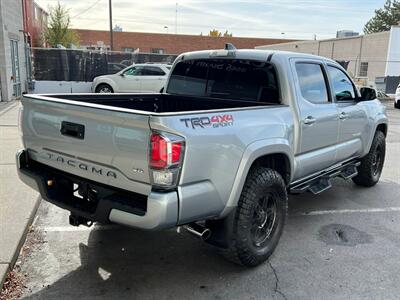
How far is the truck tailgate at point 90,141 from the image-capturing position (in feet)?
10.2

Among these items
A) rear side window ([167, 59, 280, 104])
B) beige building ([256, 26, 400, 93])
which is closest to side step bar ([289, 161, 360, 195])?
rear side window ([167, 59, 280, 104])

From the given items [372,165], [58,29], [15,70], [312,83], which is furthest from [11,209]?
[58,29]

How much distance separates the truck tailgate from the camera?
310 cm

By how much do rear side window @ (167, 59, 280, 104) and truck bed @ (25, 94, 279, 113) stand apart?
8 centimetres

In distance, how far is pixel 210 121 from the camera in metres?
3.32

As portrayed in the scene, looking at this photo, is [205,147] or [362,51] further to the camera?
[362,51]

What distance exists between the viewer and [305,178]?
4980 mm

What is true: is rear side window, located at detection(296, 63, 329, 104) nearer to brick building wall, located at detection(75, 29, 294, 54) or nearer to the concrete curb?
the concrete curb

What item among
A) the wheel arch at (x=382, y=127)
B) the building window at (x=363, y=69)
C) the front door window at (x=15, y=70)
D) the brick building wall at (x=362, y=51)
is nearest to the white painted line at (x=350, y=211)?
the wheel arch at (x=382, y=127)

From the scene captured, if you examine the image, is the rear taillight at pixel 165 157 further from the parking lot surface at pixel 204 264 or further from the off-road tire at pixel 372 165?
the off-road tire at pixel 372 165

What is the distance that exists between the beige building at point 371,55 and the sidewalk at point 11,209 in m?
24.5

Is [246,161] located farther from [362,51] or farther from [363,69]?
[362,51]

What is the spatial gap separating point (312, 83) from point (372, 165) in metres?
2.37

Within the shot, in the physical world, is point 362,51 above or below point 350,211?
above
